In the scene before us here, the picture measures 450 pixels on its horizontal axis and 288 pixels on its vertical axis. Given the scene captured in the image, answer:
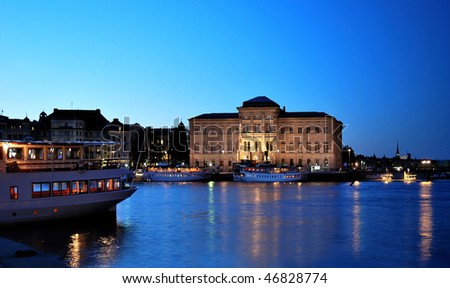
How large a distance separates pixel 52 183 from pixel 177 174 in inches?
2545

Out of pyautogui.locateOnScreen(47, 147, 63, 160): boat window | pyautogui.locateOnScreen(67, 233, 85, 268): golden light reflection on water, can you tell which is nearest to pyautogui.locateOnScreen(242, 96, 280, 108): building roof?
pyautogui.locateOnScreen(47, 147, 63, 160): boat window

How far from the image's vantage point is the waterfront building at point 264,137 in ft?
344

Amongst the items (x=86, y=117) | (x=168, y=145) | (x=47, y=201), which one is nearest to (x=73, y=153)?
(x=47, y=201)

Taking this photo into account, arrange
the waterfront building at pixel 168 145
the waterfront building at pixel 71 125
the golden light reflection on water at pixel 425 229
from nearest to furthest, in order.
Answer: the golden light reflection on water at pixel 425 229
the waterfront building at pixel 71 125
the waterfront building at pixel 168 145

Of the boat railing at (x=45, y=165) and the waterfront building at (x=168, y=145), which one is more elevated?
the waterfront building at (x=168, y=145)

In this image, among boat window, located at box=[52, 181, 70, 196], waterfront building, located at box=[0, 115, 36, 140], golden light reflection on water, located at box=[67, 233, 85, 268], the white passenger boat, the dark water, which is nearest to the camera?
golden light reflection on water, located at box=[67, 233, 85, 268]

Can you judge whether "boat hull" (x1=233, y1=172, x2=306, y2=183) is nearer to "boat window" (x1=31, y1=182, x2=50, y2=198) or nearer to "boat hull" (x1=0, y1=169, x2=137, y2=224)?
"boat hull" (x1=0, y1=169, x2=137, y2=224)

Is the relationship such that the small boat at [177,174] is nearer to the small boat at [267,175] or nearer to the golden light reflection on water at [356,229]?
the small boat at [267,175]

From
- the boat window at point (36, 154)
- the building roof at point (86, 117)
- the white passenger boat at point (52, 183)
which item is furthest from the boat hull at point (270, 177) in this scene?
the boat window at point (36, 154)

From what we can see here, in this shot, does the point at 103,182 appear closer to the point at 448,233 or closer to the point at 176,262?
the point at 176,262

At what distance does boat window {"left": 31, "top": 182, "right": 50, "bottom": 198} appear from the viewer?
31281mm

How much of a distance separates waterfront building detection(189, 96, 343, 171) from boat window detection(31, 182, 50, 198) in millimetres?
74891

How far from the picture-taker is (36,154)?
111 ft

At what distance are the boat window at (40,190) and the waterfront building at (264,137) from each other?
2948 inches
